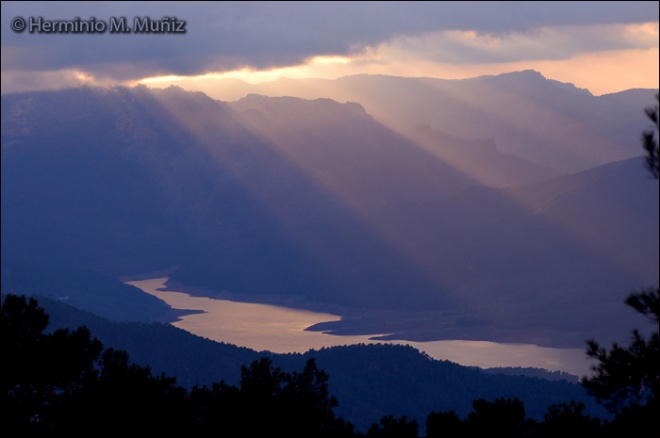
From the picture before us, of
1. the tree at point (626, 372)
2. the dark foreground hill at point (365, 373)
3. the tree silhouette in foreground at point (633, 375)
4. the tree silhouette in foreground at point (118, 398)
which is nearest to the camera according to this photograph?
the tree silhouette in foreground at point (633, 375)

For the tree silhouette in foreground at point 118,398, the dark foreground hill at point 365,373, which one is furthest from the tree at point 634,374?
the dark foreground hill at point 365,373

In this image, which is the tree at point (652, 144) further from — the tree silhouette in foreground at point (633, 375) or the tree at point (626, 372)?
the tree at point (626, 372)

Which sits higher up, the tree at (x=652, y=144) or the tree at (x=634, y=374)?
the tree at (x=652, y=144)

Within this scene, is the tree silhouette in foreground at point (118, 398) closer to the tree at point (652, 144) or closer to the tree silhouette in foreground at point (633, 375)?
the tree silhouette in foreground at point (633, 375)

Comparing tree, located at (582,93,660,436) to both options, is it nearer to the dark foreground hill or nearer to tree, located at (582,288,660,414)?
tree, located at (582,288,660,414)

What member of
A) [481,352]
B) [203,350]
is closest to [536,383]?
[203,350]

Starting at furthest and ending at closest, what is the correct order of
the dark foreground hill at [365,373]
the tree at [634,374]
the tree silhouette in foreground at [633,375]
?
the dark foreground hill at [365,373], the tree silhouette in foreground at [633,375], the tree at [634,374]

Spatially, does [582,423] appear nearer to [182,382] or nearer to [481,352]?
[182,382]

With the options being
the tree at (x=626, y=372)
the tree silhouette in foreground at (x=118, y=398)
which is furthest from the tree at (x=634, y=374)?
the tree silhouette in foreground at (x=118, y=398)

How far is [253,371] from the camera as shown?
36719 mm

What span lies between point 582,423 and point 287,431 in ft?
29.6

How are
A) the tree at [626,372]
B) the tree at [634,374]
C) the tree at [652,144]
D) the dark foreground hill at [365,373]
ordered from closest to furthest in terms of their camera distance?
the tree at [652,144] < the tree at [634,374] < the tree at [626,372] < the dark foreground hill at [365,373]

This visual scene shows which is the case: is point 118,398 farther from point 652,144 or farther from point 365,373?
point 365,373

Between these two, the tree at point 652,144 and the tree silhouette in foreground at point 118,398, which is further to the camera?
the tree silhouette in foreground at point 118,398
